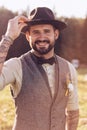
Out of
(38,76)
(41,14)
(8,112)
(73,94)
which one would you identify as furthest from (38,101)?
(8,112)

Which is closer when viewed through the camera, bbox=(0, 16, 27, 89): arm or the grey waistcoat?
bbox=(0, 16, 27, 89): arm

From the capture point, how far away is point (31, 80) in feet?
10.3

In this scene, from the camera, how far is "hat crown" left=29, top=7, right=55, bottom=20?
3.26m

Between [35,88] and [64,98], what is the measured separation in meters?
0.28

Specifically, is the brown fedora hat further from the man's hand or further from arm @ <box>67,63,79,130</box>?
arm @ <box>67,63,79,130</box>

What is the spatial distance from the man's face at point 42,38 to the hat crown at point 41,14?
7cm

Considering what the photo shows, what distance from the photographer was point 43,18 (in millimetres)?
3236

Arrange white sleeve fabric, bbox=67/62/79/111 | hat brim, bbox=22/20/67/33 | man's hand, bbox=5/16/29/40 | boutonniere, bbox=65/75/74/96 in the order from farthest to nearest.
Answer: white sleeve fabric, bbox=67/62/79/111 < boutonniere, bbox=65/75/74/96 < hat brim, bbox=22/20/67/33 < man's hand, bbox=5/16/29/40

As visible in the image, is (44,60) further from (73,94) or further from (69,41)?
(69,41)

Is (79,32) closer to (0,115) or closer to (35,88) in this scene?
(0,115)

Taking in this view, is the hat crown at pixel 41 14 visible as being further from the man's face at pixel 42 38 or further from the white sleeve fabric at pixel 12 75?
the white sleeve fabric at pixel 12 75

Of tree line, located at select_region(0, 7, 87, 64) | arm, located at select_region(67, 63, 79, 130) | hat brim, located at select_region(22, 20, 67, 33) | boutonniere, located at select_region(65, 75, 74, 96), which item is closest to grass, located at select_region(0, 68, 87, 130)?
arm, located at select_region(67, 63, 79, 130)

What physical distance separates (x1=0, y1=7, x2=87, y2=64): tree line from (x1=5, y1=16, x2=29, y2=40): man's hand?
24.7 metres

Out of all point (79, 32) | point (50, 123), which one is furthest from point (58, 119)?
point (79, 32)
